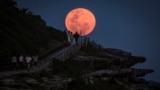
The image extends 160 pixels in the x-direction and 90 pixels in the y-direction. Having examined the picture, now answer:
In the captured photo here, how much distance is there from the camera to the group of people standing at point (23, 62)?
2976 centimetres

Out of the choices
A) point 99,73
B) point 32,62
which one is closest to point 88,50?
point 99,73

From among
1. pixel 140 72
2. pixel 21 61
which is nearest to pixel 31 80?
pixel 21 61

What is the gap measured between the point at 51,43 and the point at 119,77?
12.4 metres

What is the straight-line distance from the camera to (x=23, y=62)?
3088cm

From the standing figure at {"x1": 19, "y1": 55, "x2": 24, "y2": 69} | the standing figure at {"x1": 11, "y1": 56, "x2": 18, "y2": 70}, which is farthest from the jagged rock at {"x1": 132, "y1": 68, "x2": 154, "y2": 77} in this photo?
the standing figure at {"x1": 11, "y1": 56, "x2": 18, "y2": 70}

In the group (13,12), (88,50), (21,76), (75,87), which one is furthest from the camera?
(88,50)

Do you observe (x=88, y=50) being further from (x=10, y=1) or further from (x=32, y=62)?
(x=32, y=62)

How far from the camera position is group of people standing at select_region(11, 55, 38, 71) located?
29.8 m

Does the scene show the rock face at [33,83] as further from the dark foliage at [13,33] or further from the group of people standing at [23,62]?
the dark foliage at [13,33]

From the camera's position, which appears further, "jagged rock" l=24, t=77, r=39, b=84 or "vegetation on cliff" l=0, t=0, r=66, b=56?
"vegetation on cliff" l=0, t=0, r=66, b=56

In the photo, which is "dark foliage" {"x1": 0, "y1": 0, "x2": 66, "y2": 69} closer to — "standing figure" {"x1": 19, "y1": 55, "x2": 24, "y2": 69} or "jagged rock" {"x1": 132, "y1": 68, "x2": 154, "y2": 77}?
"standing figure" {"x1": 19, "y1": 55, "x2": 24, "y2": 69}

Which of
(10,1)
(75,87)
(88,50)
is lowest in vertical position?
(75,87)

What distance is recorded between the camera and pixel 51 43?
50.5 m

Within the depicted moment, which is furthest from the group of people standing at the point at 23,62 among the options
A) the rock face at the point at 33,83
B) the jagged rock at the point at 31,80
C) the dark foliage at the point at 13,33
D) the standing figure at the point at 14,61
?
the jagged rock at the point at 31,80
